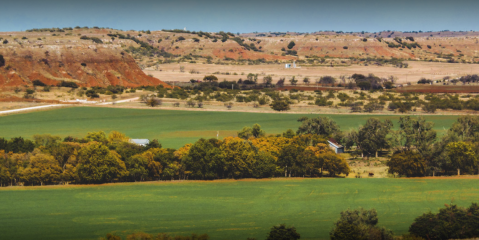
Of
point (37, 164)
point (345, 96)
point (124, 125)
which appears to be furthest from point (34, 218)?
point (345, 96)

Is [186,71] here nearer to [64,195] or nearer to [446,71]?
[446,71]

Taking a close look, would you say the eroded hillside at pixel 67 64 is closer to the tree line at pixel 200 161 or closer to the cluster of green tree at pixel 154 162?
the tree line at pixel 200 161

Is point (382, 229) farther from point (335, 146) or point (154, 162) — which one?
point (335, 146)

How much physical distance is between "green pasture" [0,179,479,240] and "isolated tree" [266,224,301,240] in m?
1.42

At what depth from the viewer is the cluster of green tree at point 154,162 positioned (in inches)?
1545

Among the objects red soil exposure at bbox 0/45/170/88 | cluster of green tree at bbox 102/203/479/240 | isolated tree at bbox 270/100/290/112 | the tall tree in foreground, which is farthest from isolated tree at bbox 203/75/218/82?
the tall tree in foreground

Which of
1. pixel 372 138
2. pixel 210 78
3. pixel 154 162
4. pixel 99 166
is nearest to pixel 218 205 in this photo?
pixel 154 162

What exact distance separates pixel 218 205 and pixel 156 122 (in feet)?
116

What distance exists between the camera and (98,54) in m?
115

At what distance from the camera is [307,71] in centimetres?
13538

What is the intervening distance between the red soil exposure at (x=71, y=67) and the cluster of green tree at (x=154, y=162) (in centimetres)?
5896

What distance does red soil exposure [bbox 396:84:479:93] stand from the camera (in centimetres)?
10024

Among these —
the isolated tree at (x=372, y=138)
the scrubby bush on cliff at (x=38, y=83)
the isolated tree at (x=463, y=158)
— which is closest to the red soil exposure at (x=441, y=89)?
the isolated tree at (x=372, y=138)

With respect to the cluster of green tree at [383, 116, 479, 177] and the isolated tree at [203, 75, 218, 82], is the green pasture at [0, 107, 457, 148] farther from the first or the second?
the isolated tree at [203, 75, 218, 82]
